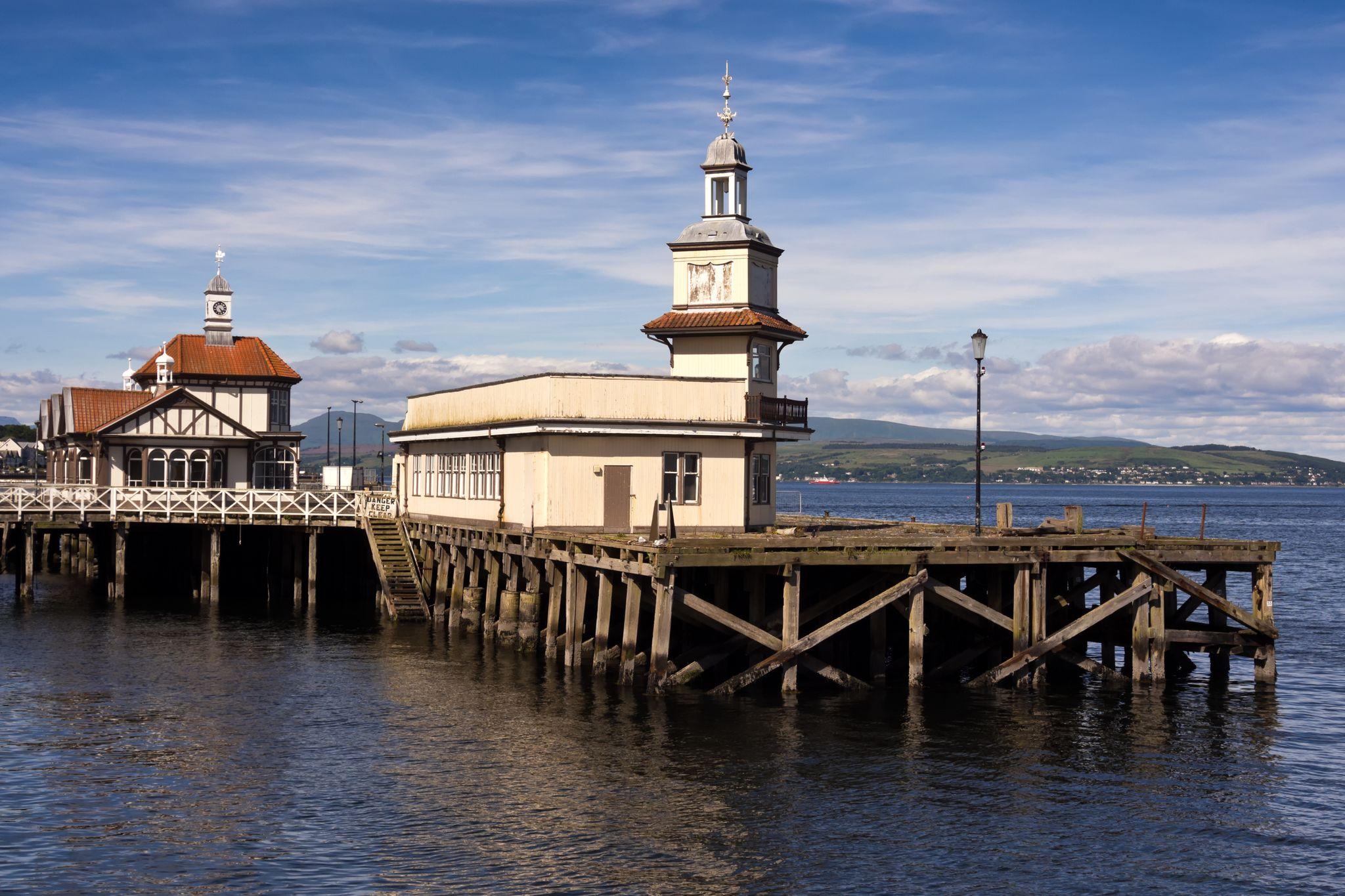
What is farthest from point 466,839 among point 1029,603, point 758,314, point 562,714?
point 758,314

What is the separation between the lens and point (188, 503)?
176ft

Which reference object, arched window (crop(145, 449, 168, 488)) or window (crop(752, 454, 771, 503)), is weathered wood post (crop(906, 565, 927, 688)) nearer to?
window (crop(752, 454, 771, 503))

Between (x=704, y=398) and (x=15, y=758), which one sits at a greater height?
(x=704, y=398)

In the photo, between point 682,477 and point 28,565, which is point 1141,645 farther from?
point 28,565

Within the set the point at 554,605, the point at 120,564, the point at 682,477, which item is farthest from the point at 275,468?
the point at 682,477

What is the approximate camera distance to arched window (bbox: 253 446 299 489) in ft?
219

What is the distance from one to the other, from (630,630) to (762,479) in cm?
973

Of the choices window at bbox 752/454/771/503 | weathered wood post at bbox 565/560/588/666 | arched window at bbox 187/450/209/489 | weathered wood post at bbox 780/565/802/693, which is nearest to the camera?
weathered wood post at bbox 780/565/802/693

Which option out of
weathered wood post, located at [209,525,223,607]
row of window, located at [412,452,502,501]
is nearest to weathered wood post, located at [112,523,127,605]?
weathered wood post, located at [209,525,223,607]

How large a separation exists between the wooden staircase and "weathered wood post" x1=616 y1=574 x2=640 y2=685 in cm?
1537

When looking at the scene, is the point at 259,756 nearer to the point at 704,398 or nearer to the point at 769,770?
the point at 769,770

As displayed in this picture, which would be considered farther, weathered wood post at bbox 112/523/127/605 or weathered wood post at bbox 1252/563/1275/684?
weathered wood post at bbox 112/523/127/605

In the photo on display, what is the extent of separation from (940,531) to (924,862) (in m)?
19.8

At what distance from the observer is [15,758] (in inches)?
1014
